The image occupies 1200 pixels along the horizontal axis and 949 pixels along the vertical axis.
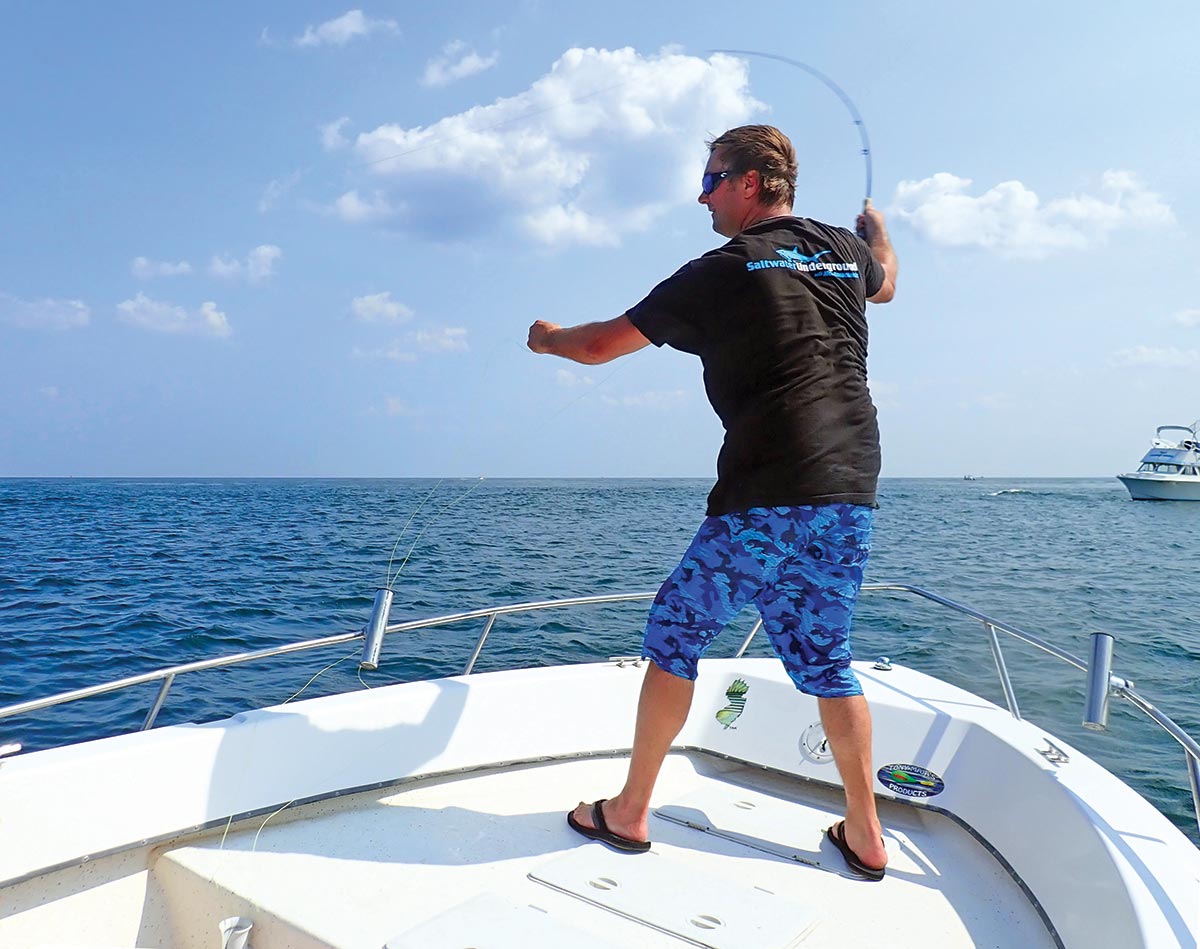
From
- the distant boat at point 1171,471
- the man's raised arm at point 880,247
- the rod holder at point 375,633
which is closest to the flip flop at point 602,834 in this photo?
the rod holder at point 375,633

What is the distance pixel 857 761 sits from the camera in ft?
6.31

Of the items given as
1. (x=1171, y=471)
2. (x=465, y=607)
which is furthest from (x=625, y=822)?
(x=1171, y=471)

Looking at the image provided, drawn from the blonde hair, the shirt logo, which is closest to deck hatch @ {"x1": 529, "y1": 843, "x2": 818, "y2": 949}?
the shirt logo

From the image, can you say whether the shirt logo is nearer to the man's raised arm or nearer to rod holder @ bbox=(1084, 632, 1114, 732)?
the man's raised arm

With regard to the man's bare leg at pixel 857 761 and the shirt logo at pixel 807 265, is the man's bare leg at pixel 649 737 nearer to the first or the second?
the man's bare leg at pixel 857 761

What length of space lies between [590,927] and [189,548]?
64.5 feet

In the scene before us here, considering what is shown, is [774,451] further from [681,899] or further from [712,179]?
[681,899]

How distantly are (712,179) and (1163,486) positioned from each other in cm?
5599

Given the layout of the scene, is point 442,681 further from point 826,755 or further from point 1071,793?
point 1071,793

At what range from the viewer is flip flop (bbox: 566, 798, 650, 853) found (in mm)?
2049

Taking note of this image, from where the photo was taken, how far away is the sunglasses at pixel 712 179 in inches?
79.8

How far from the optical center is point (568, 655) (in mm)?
8328

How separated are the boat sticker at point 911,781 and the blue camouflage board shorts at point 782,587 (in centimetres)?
63

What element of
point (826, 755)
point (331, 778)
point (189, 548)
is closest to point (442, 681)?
point (331, 778)
